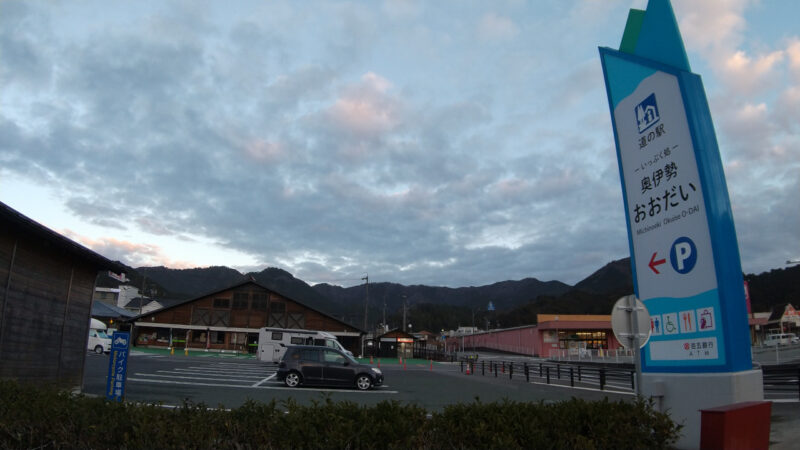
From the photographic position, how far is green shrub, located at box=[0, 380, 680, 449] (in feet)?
16.1

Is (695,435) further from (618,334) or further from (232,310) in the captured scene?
(232,310)

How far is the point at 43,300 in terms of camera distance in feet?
44.7

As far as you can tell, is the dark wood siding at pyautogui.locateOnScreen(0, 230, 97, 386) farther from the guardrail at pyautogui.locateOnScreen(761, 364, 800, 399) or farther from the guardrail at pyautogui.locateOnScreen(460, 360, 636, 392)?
the guardrail at pyautogui.locateOnScreen(761, 364, 800, 399)

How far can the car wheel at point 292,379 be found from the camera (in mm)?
18688

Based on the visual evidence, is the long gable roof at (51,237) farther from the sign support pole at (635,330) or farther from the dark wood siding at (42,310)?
the sign support pole at (635,330)

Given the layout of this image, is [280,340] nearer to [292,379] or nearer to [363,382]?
[292,379]

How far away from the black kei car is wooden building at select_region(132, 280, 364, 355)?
109 feet

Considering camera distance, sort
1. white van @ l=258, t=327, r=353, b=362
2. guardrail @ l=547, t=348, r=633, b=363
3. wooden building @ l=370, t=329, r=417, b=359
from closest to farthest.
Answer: white van @ l=258, t=327, r=353, b=362 < guardrail @ l=547, t=348, r=633, b=363 < wooden building @ l=370, t=329, r=417, b=359

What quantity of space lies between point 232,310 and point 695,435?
5114cm

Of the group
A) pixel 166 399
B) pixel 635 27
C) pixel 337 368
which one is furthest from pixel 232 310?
pixel 635 27

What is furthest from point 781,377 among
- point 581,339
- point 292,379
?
point 581,339

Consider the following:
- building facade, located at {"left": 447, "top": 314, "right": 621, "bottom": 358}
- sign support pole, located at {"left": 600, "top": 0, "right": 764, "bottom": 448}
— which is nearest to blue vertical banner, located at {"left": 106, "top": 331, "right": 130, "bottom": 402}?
sign support pole, located at {"left": 600, "top": 0, "right": 764, "bottom": 448}

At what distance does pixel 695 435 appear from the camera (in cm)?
773

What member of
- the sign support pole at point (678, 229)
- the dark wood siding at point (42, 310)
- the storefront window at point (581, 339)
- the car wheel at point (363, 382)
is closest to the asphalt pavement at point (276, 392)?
the car wheel at point (363, 382)
